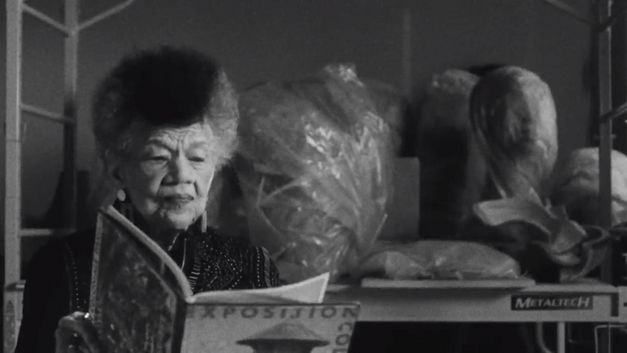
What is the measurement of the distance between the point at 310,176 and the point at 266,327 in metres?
1.09

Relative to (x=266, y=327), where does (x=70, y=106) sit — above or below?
above

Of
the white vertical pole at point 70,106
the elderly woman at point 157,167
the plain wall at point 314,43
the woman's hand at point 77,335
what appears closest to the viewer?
the woman's hand at point 77,335

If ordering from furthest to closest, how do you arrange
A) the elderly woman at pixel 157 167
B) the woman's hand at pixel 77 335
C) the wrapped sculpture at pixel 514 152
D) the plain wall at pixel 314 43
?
the plain wall at pixel 314 43 → the wrapped sculpture at pixel 514 152 → the elderly woman at pixel 157 167 → the woman's hand at pixel 77 335

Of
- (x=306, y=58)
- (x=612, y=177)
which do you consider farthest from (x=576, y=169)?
(x=306, y=58)

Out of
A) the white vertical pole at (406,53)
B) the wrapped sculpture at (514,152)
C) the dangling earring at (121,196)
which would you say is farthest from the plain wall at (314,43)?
the dangling earring at (121,196)

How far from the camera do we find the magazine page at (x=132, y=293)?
74cm

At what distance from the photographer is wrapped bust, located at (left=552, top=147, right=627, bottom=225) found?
2.00 m

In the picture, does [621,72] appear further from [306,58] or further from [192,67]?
[192,67]

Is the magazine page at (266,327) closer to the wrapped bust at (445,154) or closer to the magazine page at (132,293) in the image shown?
the magazine page at (132,293)

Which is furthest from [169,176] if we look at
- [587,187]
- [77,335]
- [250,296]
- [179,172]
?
[587,187]

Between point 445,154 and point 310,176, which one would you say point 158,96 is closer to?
point 310,176

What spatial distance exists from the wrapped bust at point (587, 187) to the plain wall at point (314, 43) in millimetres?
203

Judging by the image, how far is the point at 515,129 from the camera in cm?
200

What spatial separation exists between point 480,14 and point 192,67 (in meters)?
1.42
